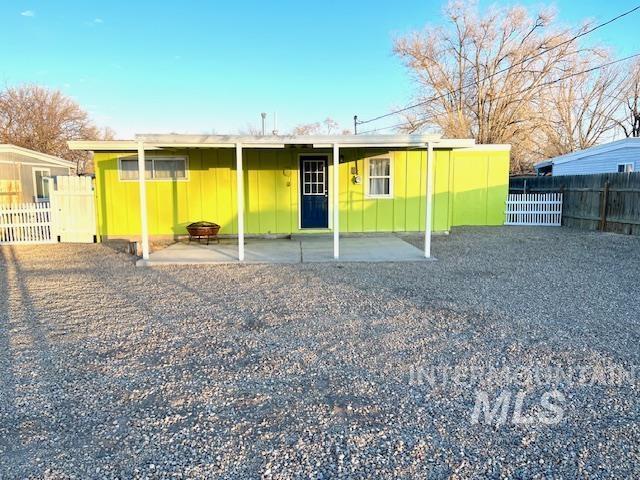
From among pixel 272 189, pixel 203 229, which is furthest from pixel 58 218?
pixel 272 189

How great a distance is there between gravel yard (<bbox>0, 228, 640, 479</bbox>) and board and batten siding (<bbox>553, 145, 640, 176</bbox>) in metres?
10.6

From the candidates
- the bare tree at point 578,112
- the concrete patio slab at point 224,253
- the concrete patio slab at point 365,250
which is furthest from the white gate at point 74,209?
the bare tree at point 578,112

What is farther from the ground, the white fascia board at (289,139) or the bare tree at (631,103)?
the bare tree at (631,103)

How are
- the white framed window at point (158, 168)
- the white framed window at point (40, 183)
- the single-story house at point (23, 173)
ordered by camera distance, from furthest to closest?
the white framed window at point (40, 183), the single-story house at point (23, 173), the white framed window at point (158, 168)

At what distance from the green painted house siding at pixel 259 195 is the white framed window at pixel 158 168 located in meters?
0.12

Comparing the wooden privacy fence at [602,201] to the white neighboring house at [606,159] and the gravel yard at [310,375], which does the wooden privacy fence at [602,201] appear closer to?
the white neighboring house at [606,159]

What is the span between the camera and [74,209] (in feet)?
34.3

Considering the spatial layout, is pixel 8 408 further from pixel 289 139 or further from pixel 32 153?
pixel 32 153

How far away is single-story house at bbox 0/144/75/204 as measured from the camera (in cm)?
1482

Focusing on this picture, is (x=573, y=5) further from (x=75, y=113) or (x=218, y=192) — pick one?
(x=75, y=113)

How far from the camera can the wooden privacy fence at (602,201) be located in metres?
11.4

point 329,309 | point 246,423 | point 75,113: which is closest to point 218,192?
point 329,309

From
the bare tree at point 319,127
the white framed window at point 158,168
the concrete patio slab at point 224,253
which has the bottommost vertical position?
the concrete patio slab at point 224,253

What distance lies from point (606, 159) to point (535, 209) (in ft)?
12.4
